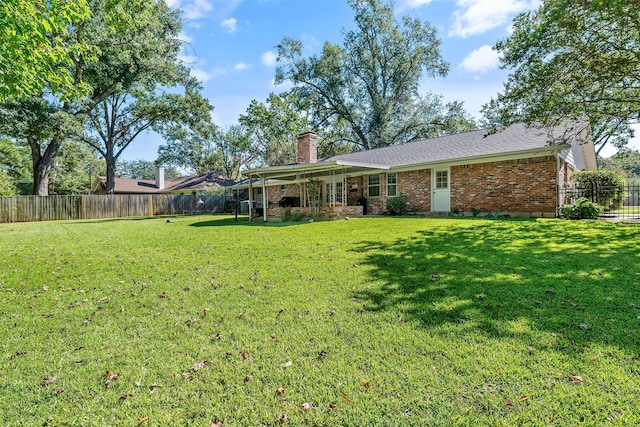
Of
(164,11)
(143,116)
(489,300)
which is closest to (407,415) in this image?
(489,300)

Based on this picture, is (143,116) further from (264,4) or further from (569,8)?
(569,8)

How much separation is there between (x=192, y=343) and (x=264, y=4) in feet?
50.2

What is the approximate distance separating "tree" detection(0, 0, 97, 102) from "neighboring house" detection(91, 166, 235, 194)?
990 inches

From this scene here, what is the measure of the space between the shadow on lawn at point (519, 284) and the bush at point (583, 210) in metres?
3.16

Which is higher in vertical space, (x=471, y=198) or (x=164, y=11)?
(x=164, y=11)

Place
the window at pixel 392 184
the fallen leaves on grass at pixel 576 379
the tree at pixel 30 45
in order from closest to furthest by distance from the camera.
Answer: the fallen leaves on grass at pixel 576 379
the tree at pixel 30 45
the window at pixel 392 184

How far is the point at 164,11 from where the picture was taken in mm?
20953

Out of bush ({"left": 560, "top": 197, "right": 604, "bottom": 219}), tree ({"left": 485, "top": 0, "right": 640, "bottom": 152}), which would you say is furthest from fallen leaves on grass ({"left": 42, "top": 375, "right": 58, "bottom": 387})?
bush ({"left": 560, "top": 197, "right": 604, "bottom": 219})

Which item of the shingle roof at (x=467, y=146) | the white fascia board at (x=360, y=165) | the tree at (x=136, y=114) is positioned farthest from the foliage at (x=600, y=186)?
the tree at (x=136, y=114)

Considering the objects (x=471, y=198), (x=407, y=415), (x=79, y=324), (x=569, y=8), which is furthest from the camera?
(x=471, y=198)

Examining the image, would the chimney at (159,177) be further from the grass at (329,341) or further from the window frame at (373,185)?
the grass at (329,341)

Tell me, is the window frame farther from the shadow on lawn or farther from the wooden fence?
the wooden fence

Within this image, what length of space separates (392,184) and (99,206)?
20021mm

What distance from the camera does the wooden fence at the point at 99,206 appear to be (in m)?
18.5
